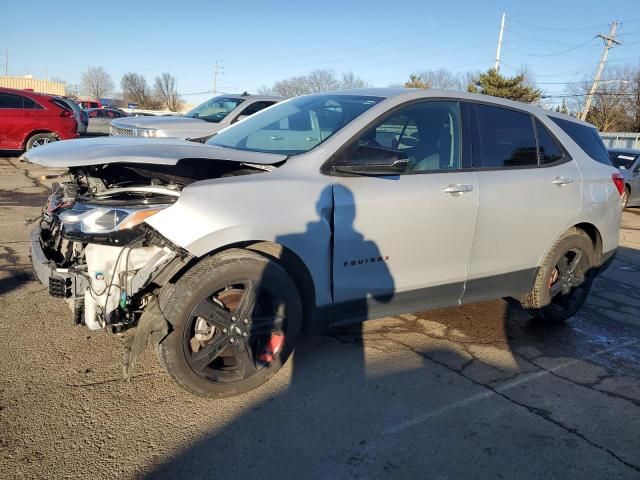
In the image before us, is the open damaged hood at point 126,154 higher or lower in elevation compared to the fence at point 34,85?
lower

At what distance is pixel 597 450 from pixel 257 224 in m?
2.25

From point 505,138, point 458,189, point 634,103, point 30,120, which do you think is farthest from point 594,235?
point 634,103

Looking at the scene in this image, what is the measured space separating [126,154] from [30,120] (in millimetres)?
12368

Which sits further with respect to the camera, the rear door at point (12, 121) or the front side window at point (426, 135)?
the rear door at point (12, 121)

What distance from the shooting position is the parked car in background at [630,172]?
41.4 feet

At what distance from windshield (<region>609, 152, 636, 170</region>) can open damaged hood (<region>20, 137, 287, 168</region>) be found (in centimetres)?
1258

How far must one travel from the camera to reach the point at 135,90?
74062 mm

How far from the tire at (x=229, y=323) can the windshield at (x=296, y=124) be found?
2.96 feet

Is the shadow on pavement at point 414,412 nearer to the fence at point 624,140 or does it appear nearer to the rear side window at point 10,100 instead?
the rear side window at point 10,100

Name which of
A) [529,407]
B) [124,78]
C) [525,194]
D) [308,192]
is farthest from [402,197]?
[124,78]

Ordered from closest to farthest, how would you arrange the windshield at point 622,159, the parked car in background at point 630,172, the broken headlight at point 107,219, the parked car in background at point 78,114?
1. the broken headlight at point 107,219
2. the parked car in background at point 630,172
3. the windshield at point 622,159
4. the parked car in background at point 78,114

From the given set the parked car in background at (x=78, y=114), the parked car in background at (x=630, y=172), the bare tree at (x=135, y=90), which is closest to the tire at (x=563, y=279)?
the parked car in background at (x=630, y=172)

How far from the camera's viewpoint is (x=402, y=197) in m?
3.32

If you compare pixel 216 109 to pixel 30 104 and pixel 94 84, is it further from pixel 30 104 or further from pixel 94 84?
pixel 94 84
